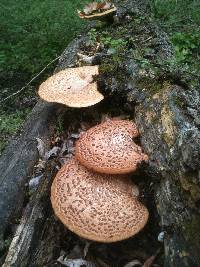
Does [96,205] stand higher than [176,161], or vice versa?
[176,161]

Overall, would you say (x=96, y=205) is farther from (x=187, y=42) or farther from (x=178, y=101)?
(x=187, y=42)

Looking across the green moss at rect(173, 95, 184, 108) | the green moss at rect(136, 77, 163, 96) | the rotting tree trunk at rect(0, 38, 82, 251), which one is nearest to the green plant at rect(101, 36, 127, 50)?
the green moss at rect(136, 77, 163, 96)

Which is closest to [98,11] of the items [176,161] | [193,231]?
[176,161]

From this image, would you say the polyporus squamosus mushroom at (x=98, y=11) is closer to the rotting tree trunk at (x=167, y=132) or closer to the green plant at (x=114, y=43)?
the green plant at (x=114, y=43)

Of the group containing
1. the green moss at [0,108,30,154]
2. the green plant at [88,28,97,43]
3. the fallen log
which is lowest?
the green moss at [0,108,30,154]

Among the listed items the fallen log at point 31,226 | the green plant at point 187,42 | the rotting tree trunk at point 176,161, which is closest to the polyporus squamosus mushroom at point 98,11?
the green plant at point 187,42

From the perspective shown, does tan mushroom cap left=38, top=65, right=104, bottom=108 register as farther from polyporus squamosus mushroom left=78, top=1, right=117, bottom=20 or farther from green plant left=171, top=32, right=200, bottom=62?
green plant left=171, top=32, right=200, bottom=62
